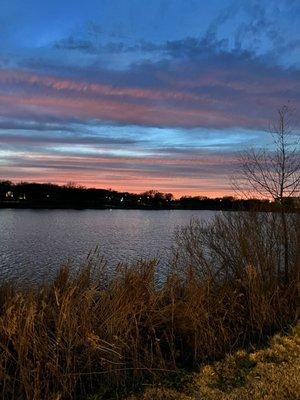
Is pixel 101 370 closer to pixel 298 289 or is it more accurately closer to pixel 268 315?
pixel 268 315

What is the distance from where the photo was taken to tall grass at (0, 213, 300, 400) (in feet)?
21.3

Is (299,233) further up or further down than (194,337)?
further up

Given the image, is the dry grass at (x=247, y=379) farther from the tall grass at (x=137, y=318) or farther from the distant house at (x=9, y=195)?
the distant house at (x=9, y=195)

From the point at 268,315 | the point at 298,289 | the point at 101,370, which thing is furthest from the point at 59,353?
the point at 298,289

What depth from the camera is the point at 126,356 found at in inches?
289

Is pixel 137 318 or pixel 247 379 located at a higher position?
pixel 137 318

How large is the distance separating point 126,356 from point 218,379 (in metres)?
1.48

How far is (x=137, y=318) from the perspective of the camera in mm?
8008

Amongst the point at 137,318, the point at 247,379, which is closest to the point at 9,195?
the point at 137,318

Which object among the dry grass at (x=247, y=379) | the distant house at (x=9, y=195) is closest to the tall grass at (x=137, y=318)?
the dry grass at (x=247, y=379)

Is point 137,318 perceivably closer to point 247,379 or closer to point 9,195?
point 247,379

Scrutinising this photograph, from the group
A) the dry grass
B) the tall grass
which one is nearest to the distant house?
the tall grass

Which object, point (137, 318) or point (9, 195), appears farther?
point (9, 195)

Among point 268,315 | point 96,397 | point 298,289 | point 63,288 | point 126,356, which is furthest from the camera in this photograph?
point 298,289
